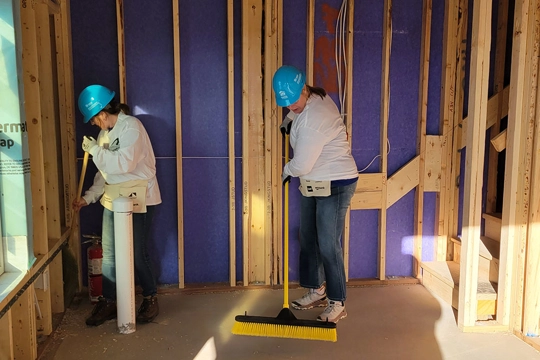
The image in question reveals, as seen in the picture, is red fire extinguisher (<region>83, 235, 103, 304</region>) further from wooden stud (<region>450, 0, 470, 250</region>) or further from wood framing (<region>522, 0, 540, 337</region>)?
wood framing (<region>522, 0, 540, 337</region>)

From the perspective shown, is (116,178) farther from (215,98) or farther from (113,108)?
(215,98)

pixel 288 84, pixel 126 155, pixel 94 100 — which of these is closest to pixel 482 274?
pixel 288 84

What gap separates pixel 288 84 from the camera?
2930mm

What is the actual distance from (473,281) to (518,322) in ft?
1.23

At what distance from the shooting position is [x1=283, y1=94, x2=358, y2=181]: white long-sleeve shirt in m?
2.93

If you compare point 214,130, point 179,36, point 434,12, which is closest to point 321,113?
point 214,130

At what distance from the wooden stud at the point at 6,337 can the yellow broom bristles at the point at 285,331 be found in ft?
3.99

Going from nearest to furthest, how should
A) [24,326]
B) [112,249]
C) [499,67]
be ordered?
[24,326] → [112,249] → [499,67]

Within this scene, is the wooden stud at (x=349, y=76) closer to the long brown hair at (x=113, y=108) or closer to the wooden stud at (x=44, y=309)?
the long brown hair at (x=113, y=108)

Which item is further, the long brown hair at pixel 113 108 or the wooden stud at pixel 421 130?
the wooden stud at pixel 421 130

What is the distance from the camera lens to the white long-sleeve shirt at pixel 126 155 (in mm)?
2969

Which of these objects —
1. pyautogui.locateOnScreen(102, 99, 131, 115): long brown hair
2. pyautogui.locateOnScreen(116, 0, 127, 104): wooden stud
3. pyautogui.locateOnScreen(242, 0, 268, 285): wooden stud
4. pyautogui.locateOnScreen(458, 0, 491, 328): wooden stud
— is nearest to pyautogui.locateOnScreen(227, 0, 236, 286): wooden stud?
pyautogui.locateOnScreen(242, 0, 268, 285): wooden stud

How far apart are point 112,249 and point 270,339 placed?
3.75 feet

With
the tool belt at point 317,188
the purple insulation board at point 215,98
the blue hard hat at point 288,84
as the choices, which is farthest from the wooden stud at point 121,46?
the tool belt at point 317,188
